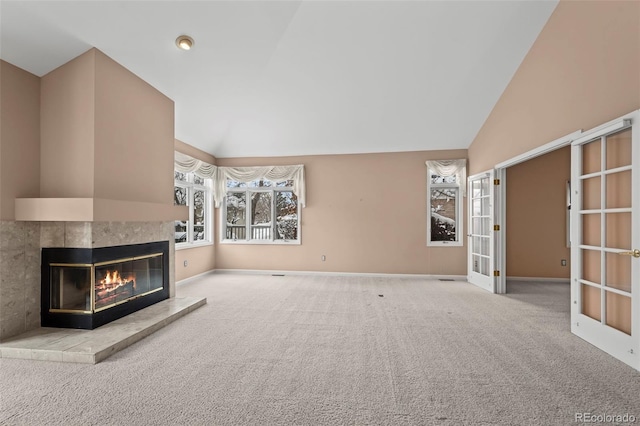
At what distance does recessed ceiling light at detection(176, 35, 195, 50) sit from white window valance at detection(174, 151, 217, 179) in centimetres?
210

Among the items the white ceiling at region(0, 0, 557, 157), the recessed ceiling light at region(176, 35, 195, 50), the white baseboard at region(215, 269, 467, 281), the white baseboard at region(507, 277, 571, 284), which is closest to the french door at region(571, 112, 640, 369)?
the white ceiling at region(0, 0, 557, 157)

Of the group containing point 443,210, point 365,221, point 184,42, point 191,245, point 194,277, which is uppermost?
point 184,42

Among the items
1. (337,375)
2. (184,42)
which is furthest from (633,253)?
(184,42)

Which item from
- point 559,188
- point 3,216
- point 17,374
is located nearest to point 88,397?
point 17,374

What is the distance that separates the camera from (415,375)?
2199 mm

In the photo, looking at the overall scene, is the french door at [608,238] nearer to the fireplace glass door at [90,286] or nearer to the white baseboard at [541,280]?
the white baseboard at [541,280]

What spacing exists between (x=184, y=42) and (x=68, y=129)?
1535 mm

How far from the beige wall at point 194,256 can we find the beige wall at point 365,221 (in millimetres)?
820

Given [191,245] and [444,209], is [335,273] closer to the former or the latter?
[444,209]

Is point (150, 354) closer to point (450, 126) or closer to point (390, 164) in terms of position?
point (390, 164)

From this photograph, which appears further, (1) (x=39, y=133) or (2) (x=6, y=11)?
(1) (x=39, y=133)

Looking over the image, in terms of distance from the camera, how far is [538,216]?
18.2ft

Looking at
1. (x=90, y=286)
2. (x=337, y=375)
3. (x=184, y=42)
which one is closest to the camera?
(x=337, y=375)

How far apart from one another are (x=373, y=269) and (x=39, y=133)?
5.45 meters
